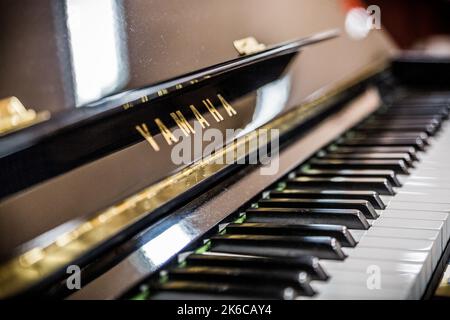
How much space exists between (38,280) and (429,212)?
0.98 meters

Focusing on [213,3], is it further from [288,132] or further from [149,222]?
[149,222]

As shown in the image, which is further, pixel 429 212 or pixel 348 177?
pixel 348 177

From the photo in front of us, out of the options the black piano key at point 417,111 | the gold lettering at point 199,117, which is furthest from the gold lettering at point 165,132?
the black piano key at point 417,111

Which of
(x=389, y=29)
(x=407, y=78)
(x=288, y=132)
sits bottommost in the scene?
(x=288, y=132)

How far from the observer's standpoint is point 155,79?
1.61m

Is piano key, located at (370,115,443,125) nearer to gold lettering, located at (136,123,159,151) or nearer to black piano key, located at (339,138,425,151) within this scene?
black piano key, located at (339,138,425,151)

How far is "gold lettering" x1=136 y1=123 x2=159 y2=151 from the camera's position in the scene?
154 centimetres

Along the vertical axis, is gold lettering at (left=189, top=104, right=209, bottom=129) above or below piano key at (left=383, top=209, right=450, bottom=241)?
above

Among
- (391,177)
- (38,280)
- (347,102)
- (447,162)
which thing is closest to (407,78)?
(347,102)

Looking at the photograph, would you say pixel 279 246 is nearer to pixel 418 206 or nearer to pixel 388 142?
Answer: pixel 418 206

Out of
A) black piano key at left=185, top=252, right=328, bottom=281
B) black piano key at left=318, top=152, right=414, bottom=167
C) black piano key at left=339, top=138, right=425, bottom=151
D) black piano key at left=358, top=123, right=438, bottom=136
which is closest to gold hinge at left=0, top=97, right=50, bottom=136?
black piano key at left=185, top=252, right=328, bottom=281

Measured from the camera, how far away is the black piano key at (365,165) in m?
2.04

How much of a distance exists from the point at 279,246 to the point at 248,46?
777 mm

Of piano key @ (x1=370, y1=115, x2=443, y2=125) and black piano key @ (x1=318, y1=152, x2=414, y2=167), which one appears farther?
piano key @ (x1=370, y1=115, x2=443, y2=125)
